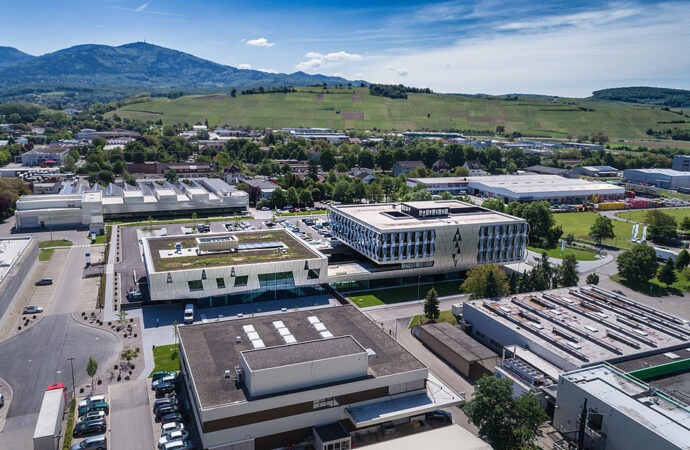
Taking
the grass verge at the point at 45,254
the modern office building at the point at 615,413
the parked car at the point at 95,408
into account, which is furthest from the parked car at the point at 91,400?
the grass verge at the point at 45,254

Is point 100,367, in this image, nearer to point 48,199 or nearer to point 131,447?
point 131,447

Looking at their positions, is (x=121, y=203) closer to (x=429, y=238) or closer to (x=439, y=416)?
(x=429, y=238)

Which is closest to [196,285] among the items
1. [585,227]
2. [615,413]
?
[615,413]

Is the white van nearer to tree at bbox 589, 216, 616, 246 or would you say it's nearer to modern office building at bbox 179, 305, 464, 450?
modern office building at bbox 179, 305, 464, 450

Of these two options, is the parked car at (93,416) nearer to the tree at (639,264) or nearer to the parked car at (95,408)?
the parked car at (95,408)

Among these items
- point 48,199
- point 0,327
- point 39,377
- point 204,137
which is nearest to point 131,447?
point 39,377

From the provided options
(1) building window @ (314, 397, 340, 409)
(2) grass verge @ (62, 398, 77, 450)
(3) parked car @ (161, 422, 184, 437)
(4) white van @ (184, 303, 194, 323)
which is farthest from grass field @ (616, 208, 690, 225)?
(2) grass verge @ (62, 398, 77, 450)

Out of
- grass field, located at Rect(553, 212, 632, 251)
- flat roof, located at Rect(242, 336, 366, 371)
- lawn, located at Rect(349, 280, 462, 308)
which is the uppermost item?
flat roof, located at Rect(242, 336, 366, 371)
